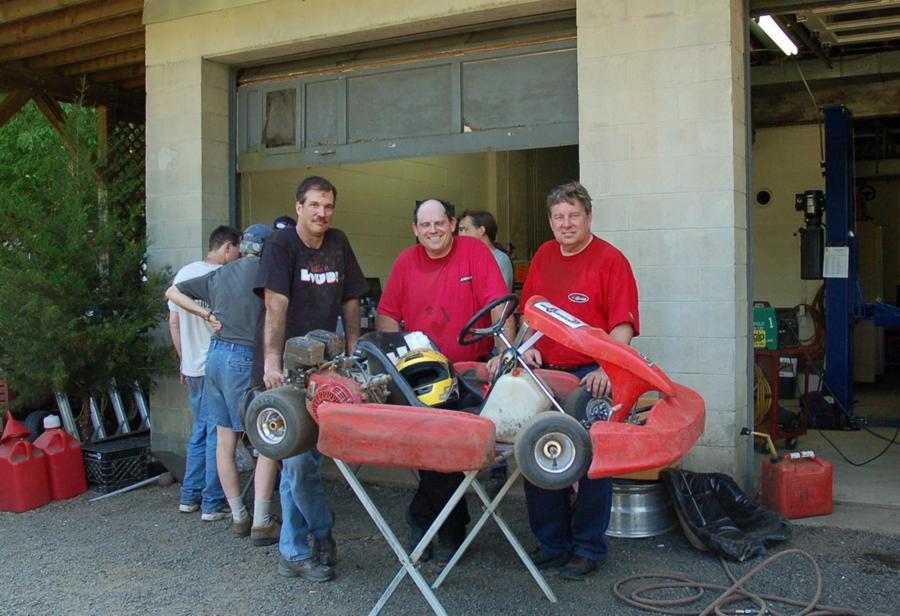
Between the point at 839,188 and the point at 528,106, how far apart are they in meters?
3.76

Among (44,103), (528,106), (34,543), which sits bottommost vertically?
(34,543)

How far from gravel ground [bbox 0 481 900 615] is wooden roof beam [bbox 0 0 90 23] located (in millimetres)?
4611

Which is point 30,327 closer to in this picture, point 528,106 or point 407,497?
point 407,497

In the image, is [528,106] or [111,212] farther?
[111,212]

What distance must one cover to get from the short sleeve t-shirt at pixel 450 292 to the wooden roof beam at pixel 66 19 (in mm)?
4603

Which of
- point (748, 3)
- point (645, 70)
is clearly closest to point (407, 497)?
point (645, 70)

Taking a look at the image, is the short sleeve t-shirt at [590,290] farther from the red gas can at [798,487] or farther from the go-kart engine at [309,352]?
the red gas can at [798,487]

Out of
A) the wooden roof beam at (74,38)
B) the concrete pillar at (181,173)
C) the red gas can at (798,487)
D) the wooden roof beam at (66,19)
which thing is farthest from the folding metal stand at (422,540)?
the wooden roof beam at (74,38)

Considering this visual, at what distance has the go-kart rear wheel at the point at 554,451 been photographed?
3062mm

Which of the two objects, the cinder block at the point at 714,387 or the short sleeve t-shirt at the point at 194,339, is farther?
the short sleeve t-shirt at the point at 194,339

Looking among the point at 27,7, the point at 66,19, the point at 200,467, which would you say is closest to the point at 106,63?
the point at 66,19

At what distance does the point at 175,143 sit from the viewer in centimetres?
684

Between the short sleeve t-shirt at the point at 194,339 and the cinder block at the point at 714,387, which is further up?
the short sleeve t-shirt at the point at 194,339

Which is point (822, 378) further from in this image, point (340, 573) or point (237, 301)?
point (237, 301)
